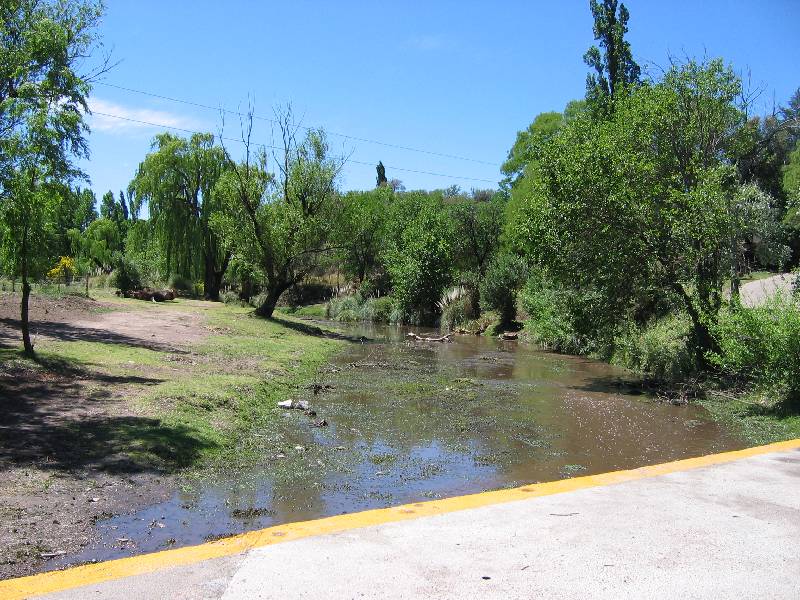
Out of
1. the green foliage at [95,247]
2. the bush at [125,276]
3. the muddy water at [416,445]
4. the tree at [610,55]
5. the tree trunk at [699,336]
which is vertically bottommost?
the muddy water at [416,445]

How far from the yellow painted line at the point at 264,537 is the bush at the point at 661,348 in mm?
10568

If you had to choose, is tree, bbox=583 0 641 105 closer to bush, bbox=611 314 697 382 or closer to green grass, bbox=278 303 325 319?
bush, bbox=611 314 697 382

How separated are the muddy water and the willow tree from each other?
85.8 feet

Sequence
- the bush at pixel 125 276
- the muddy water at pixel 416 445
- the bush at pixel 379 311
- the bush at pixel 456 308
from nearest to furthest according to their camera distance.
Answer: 1. the muddy water at pixel 416 445
2. the bush at pixel 125 276
3. the bush at pixel 456 308
4. the bush at pixel 379 311

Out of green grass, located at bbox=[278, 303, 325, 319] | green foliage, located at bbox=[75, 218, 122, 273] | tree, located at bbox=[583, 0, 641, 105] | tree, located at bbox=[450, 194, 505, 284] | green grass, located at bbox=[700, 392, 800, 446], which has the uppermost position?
tree, located at bbox=[583, 0, 641, 105]

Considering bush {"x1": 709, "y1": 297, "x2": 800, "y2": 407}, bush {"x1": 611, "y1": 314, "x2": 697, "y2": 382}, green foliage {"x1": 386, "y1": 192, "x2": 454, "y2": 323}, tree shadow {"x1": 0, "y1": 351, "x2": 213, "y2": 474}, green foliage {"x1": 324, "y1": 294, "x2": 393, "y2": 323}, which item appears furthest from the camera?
green foliage {"x1": 324, "y1": 294, "x2": 393, "y2": 323}

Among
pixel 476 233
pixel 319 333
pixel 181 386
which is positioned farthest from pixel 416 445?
pixel 476 233

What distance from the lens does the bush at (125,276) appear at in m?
38.1

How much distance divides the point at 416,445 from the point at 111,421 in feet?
14.7

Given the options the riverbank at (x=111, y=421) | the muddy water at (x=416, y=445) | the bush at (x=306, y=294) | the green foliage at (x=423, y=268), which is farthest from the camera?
the bush at (x=306, y=294)

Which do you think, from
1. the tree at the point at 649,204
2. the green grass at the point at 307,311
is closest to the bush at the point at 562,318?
the tree at the point at 649,204

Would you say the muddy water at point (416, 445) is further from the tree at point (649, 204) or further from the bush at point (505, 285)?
the bush at point (505, 285)

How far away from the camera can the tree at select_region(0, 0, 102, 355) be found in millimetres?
11500

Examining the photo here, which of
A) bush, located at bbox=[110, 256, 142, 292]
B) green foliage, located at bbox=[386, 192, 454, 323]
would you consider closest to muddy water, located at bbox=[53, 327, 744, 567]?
bush, located at bbox=[110, 256, 142, 292]
